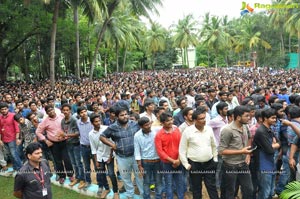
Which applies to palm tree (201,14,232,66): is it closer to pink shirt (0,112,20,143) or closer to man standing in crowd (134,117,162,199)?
pink shirt (0,112,20,143)

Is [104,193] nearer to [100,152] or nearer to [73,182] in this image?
[100,152]

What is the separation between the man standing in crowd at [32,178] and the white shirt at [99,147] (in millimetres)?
1518

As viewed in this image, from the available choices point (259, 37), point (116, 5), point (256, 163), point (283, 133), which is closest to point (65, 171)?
point (256, 163)

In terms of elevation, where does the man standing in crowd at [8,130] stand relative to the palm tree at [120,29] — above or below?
below

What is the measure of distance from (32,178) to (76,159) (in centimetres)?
225

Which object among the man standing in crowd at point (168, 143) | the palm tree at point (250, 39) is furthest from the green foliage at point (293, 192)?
the palm tree at point (250, 39)

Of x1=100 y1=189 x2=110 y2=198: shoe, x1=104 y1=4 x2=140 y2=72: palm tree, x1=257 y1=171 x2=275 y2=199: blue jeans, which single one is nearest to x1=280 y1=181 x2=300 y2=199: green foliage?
x1=257 y1=171 x2=275 y2=199: blue jeans

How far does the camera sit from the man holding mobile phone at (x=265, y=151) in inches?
161

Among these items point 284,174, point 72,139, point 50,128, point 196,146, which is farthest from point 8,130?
point 284,174

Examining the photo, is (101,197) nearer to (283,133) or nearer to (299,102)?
(283,133)

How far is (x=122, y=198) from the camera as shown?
522 centimetres

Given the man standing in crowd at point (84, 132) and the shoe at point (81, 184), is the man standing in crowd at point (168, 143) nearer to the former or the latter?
the man standing in crowd at point (84, 132)

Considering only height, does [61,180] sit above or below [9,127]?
below

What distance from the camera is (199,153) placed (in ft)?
13.7
